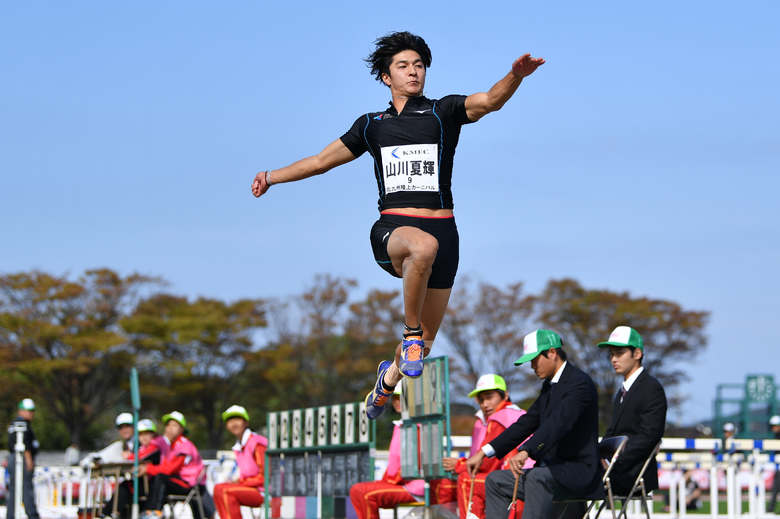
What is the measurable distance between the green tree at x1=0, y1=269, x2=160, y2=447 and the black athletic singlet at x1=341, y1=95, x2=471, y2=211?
4212 centimetres

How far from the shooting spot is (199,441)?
2032 inches

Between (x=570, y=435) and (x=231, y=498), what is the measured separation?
21.2 ft

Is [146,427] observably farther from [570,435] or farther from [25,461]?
[570,435]

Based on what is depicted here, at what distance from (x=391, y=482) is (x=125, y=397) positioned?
3927cm

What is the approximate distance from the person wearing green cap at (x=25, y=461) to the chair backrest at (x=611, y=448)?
35.9 feet

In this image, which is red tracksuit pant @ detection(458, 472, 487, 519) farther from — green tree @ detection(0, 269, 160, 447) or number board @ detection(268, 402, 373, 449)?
green tree @ detection(0, 269, 160, 447)

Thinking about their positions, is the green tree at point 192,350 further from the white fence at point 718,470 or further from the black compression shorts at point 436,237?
the black compression shorts at point 436,237

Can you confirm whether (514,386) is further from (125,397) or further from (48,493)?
(48,493)

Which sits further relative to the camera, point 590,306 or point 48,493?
point 590,306

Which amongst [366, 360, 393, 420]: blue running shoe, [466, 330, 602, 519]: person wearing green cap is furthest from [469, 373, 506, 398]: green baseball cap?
[366, 360, 393, 420]: blue running shoe

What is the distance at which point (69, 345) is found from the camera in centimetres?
4716

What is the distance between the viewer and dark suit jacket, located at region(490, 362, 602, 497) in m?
7.96

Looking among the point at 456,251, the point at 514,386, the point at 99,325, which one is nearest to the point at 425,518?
the point at 456,251

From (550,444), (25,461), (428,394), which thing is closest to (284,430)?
(428,394)
